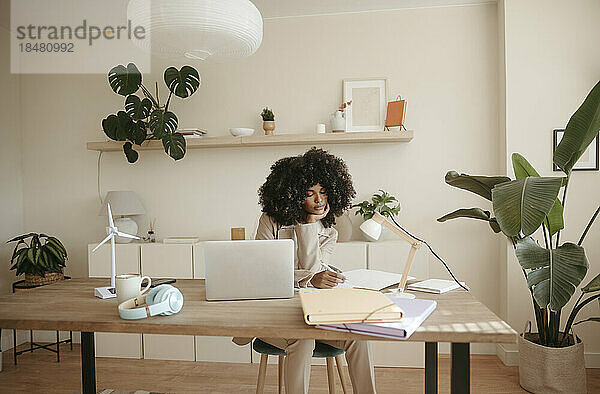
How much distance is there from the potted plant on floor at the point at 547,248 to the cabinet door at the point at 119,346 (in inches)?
99.8

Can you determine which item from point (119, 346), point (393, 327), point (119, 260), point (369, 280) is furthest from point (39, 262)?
point (393, 327)

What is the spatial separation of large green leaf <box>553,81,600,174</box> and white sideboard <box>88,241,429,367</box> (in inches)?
46.8

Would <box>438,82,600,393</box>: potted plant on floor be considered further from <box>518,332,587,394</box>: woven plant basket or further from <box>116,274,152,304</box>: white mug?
<box>116,274,152,304</box>: white mug

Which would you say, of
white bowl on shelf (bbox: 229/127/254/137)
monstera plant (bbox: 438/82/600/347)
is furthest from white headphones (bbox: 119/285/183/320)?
white bowl on shelf (bbox: 229/127/254/137)

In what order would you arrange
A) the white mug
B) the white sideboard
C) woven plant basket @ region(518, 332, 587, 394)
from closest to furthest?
the white mug, woven plant basket @ region(518, 332, 587, 394), the white sideboard

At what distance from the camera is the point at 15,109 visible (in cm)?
433

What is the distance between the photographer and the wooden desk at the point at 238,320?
1.38 m

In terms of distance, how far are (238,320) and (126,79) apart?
2714 mm

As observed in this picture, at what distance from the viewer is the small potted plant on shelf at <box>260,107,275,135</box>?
12.5 ft

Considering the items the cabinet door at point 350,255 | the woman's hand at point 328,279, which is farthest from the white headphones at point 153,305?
the cabinet door at point 350,255

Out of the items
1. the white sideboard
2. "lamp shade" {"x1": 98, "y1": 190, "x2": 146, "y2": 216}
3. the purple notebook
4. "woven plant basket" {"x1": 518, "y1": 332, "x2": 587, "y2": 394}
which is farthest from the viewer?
"lamp shade" {"x1": 98, "y1": 190, "x2": 146, "y2": 216}

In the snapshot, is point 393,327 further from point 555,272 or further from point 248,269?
point 555,272

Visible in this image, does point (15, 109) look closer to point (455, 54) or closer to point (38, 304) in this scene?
point (38, 304)

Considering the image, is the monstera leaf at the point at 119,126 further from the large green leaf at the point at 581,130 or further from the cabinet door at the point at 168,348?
the large green leaf at the point at 581,130
